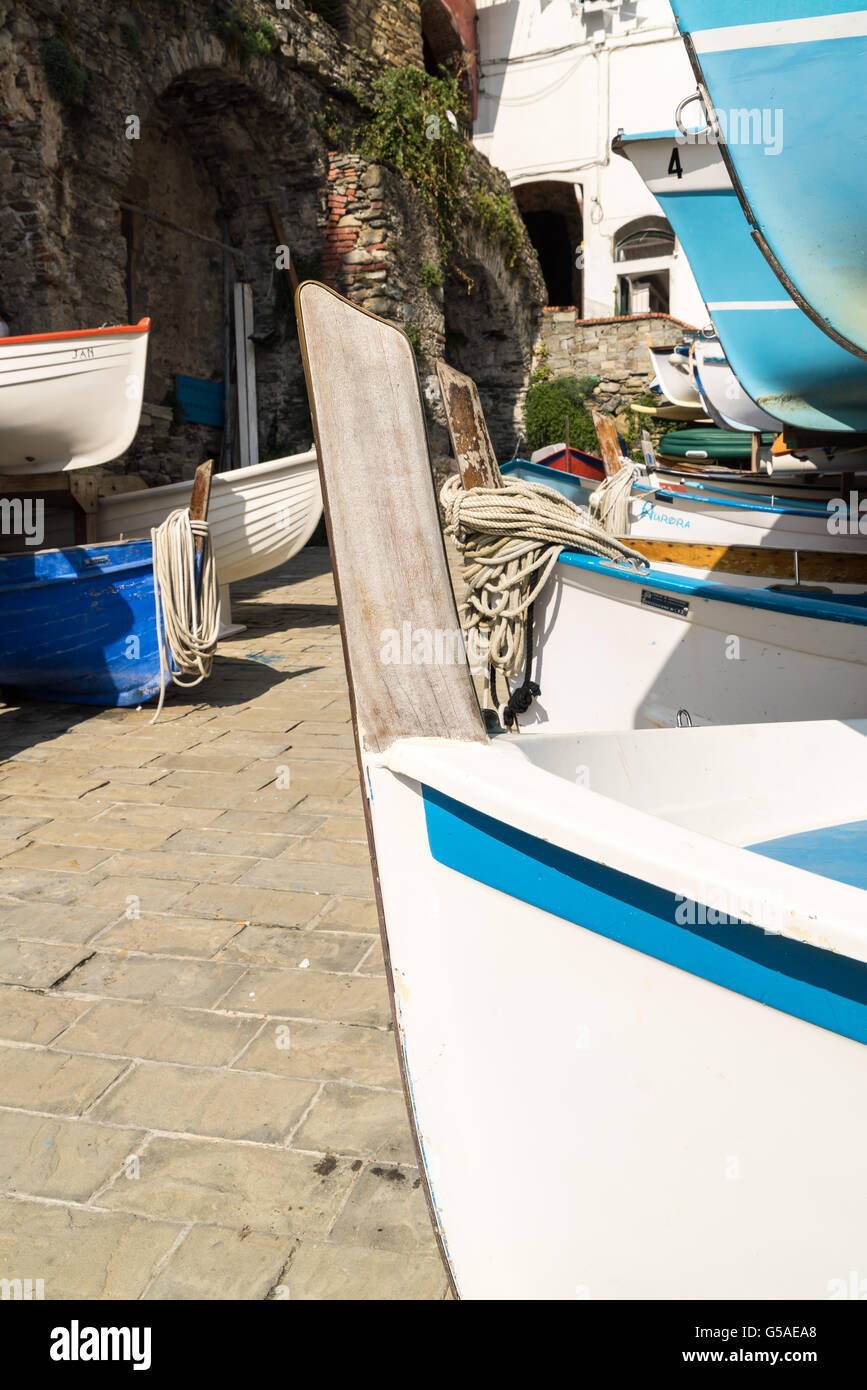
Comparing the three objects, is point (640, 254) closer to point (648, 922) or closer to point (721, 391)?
point (721, 391)

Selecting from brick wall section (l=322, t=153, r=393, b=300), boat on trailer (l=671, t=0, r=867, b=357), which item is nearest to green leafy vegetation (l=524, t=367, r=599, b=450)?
brick wall section (l=322, t=153, r=393, b=300)

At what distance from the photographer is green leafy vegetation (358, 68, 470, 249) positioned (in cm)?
1426

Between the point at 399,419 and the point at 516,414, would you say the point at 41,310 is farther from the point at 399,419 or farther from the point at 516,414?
the point at 516,414

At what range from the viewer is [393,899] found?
5.49 feet

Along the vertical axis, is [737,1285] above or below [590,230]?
below

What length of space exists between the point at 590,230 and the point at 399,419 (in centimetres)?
2453

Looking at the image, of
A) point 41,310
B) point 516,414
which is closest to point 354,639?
point 41,310

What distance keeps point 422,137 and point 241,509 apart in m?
9.77

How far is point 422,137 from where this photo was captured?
14.9m

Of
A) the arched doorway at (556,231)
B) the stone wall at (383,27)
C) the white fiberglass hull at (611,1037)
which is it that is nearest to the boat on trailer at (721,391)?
the white fiberglass hull at (611,1037)

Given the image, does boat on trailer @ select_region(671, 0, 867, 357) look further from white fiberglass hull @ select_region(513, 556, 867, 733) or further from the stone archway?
the stone archway

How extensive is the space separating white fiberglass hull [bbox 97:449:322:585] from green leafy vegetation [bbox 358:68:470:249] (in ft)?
27.1

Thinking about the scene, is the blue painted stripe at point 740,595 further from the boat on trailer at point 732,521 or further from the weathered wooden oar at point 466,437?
the boat on trailer at point 732,521
